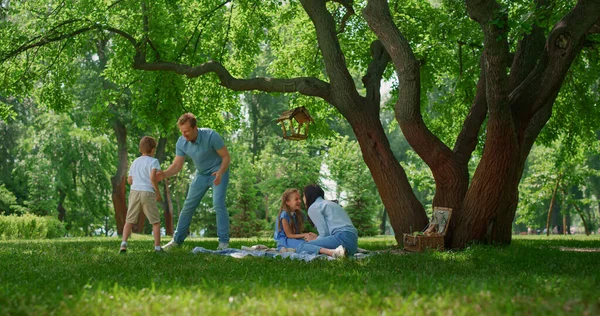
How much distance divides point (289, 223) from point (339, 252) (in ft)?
5.78

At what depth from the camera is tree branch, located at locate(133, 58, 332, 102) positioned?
43.8 ft

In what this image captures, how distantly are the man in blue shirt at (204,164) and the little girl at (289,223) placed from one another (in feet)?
3.48

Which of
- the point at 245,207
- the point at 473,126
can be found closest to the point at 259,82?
the point at 473,126

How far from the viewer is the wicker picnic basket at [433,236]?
11.3 meters

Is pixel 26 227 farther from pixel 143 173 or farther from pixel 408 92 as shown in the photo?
pixel 408 92

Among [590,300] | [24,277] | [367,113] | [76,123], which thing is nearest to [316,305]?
[590,300]

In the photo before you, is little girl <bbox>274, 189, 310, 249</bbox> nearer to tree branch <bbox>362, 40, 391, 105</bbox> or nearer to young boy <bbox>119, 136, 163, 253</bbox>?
young boy <bbox>119, 136, 163, 253</bbox>

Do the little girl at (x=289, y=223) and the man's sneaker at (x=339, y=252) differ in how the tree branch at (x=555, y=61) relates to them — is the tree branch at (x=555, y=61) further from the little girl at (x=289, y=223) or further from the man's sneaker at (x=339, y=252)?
the man's sneaker at (x=339, y=252)

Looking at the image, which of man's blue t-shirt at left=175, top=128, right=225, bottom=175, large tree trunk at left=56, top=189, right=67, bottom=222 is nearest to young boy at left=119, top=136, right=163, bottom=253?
man's blue t-shirt at left=175, top=128, right=225, bottom=175

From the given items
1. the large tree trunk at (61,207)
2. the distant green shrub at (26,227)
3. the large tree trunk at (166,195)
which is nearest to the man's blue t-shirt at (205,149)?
the distant green shrub at (26,227)

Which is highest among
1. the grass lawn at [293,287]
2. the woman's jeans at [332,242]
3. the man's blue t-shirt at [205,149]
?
the man's blue t-shirt at [205,149]

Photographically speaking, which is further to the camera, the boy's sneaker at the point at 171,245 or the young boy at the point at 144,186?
the boy's sneaker at the point at 171,245

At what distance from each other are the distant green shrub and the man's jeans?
1105cm

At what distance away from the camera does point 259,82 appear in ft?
46.0
